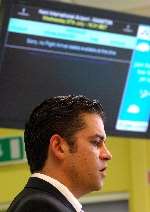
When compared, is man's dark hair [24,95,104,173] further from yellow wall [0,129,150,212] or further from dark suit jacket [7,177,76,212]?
yellow wall [0,129,150,212]

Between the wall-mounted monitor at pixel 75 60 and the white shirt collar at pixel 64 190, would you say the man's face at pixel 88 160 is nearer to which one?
the white shirt collar at pixel 64 190

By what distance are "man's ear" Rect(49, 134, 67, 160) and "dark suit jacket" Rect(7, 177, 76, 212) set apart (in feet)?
0.23

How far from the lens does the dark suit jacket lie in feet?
3.72

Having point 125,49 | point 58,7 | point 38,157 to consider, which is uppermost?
point 58,7

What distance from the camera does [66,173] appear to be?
1.24 meters

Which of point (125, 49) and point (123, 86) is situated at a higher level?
point (125, 49)

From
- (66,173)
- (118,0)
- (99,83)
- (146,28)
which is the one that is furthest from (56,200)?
(118,0)

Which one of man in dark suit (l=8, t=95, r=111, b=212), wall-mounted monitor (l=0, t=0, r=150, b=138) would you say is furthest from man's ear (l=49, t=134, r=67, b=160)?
wall-mounted monitor (l=0, t=0, r=150, b=138)

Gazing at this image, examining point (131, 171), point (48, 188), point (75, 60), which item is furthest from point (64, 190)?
point (131, 171)

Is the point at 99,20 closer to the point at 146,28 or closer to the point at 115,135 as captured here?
the point at 146,28

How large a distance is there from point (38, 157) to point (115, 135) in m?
1.34

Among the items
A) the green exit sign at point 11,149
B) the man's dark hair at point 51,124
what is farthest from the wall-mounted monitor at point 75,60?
the green exit sign at point 11,149

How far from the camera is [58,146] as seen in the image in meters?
1.24

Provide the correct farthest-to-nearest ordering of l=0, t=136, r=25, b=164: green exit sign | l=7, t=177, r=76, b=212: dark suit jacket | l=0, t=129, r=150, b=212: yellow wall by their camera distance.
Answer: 1. l=0, t=129, r=150, b=212: yellow wall
2. l=0, t=136, r=25, b=164: green exit sign
3. l=7, t=177, r=76, b=212: dark suit jacket
